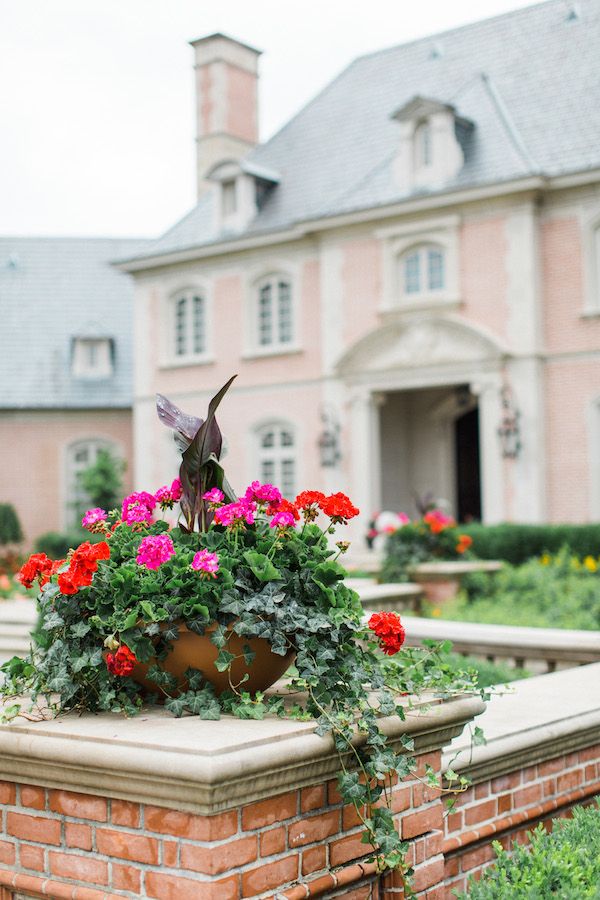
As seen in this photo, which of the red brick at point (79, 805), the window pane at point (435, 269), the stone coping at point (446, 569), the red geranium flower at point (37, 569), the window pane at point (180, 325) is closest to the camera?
the red brick at point (79, 805)

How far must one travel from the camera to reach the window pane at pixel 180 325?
22844mm

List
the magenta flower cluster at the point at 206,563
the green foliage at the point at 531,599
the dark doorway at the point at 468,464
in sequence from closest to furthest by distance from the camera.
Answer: the magenta flower cluster at the point at 206,563
the green foliage at the point at 531,599
the dark doorway at the point at 468,464

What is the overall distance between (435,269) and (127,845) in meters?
17.4

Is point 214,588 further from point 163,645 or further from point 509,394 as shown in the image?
point 509,394

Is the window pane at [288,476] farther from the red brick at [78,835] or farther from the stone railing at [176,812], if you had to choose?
the red brick at [78,835]

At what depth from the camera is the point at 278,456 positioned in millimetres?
21375

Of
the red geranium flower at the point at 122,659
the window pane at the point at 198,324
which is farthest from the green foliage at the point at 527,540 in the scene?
the red geranium flower at the point at 122,659

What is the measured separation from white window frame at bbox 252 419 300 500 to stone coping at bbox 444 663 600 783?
16.4m

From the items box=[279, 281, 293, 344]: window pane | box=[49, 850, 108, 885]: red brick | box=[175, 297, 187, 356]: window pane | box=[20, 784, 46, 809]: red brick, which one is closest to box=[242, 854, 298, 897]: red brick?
box=[49, 850, 108, 885]: red brick

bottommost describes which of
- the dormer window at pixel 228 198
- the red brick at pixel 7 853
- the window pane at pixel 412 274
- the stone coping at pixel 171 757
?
the red brick at pixel 7 853

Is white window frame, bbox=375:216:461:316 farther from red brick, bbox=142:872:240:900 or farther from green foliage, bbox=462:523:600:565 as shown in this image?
red brick, bbox=142:872:240:900

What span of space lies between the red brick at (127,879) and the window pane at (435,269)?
17.3 m

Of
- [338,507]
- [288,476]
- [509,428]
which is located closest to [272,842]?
[338,507]

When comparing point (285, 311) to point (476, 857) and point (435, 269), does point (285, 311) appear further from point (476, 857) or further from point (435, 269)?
point (476, 857)
